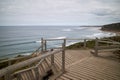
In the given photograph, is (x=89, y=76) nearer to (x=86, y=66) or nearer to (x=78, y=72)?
(x=78, y=72)

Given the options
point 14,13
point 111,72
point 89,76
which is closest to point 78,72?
point 89,76

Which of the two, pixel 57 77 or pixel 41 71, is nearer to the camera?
pixel 57 77

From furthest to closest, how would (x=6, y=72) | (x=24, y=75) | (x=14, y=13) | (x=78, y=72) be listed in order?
(x=14, y=13) < (x=24, y=75) < (x=78, y=72) < (x=6, y=72)

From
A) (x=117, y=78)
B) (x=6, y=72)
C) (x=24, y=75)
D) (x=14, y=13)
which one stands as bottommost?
(x=24, y=75)

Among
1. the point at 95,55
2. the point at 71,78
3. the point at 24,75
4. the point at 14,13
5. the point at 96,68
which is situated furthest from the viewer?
the point at 14,13

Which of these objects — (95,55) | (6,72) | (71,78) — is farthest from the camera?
(95,55)

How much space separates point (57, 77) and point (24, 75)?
233 cm

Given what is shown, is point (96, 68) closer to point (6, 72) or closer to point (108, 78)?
point (108, 78)

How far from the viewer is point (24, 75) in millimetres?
5594

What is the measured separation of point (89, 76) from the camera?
4.02 m

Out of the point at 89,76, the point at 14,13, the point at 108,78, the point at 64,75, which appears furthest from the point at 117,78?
the point at 14,13

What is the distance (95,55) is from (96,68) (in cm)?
196

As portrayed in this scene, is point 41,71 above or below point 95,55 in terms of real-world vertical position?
below

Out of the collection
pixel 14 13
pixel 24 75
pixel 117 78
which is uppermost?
pixel 14 13
